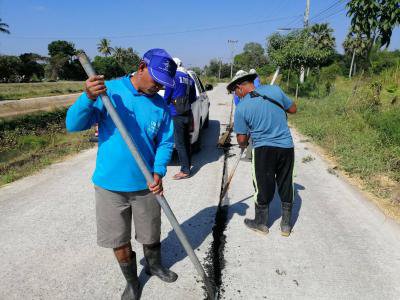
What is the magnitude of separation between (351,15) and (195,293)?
4.44m

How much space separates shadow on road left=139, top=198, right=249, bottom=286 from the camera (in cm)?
333

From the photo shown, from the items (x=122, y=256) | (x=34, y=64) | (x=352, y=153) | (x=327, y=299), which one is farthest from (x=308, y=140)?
(x=34, y=64)

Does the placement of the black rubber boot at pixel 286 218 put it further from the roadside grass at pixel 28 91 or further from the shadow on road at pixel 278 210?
the roadside grass at pixel 28 91

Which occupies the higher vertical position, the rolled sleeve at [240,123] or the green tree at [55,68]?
the rolled sleeve at [240,123]

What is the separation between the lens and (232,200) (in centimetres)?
485

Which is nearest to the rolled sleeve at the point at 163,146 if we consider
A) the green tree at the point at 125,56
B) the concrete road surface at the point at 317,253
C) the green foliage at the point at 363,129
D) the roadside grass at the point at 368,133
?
the concrete road surface at the point at 317,253

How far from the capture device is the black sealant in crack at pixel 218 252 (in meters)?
3.01

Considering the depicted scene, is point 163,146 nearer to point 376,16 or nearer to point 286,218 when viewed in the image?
point 286,218

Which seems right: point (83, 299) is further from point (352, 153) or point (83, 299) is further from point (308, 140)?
point (308, 140)

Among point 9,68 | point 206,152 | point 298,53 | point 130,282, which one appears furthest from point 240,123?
point 9,68

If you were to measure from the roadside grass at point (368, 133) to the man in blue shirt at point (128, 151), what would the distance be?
3411 millimetres

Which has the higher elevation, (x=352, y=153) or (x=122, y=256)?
(x=122, y=256)

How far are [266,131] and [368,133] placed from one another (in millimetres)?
5586

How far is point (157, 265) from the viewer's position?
9.70 ft
